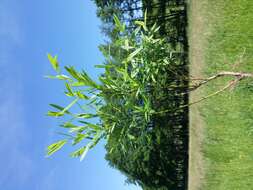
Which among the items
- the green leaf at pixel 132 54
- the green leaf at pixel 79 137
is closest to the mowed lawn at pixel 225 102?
the green leaf at pixel 132 54

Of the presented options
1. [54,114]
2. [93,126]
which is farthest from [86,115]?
[54,114]

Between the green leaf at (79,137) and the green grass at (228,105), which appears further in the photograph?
the green grass at (228,105)

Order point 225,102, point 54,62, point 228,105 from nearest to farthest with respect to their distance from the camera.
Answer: point 54,62 < point 228,105 < point 225,102

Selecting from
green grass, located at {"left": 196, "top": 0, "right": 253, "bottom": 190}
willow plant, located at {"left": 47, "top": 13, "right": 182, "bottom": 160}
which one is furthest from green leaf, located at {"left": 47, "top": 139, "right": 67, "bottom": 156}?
green grass, located at {"left": 196, "top": 0, "right": 253, "bottom": 190}

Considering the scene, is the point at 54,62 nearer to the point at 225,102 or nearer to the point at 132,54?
the point at 132,54

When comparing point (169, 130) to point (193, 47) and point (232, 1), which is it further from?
point (232, 1)

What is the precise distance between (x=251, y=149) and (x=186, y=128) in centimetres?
680

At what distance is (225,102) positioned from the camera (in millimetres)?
9859

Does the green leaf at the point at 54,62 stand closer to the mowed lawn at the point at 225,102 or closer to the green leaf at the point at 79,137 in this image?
the green leaf at the point at 79,137

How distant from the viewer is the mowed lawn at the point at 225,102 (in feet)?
29.5

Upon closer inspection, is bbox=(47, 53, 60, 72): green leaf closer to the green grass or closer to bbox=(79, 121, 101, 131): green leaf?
bbox=(79, 121, 101, 131): green leaf

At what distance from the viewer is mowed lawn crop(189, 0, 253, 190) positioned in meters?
Answer: 9.00

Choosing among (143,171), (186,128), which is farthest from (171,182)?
(186,128)

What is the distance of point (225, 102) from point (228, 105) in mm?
129
